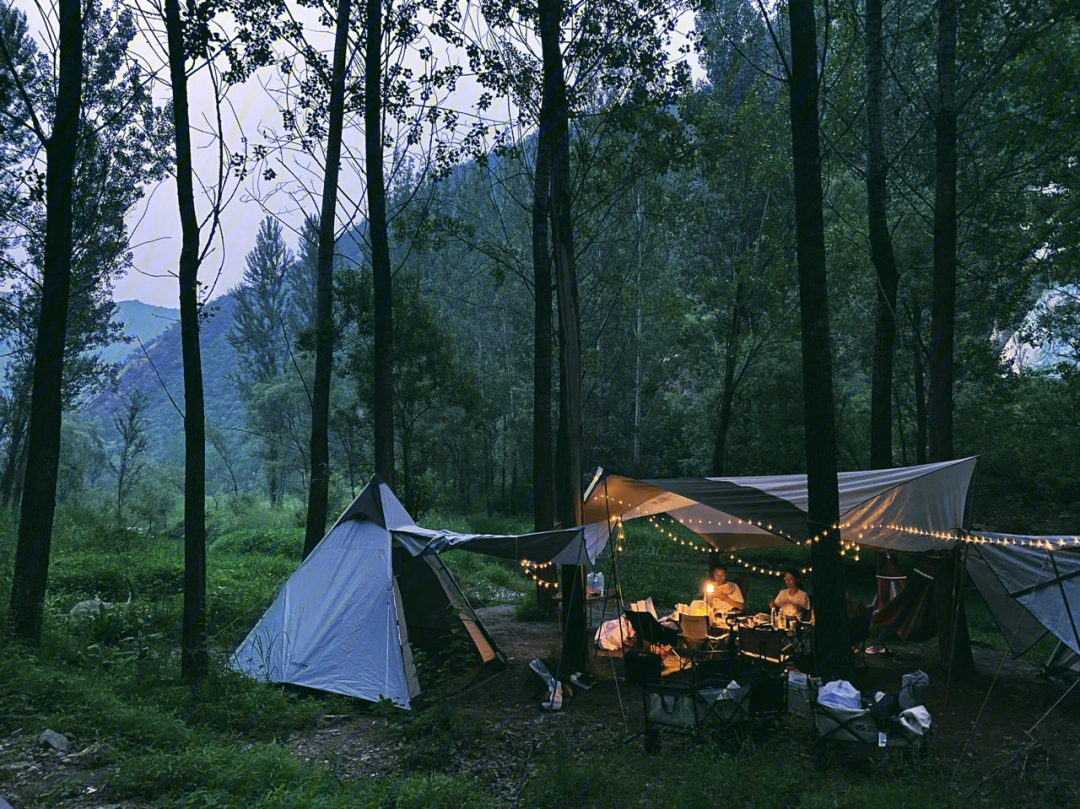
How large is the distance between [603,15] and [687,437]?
1905 cm

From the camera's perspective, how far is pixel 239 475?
7006 centimetres

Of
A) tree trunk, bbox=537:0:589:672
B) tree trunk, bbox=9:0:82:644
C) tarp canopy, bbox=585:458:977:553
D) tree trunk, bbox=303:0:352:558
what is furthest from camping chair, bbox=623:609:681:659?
tree trunk, bbox=9:0:82:644

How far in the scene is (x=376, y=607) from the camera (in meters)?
7.80

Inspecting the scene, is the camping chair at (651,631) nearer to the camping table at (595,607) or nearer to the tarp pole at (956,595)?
the camping table at (595,607)

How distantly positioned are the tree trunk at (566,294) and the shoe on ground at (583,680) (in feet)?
0.46

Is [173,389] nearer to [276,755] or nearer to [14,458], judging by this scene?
[14,458]

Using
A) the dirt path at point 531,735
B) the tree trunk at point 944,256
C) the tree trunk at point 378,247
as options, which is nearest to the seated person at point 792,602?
the dirt path at point 531,735

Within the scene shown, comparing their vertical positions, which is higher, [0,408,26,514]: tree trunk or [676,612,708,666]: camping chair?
[0,408,26,514]: tree trunk

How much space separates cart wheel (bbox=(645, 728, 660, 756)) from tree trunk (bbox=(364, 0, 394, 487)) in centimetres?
674

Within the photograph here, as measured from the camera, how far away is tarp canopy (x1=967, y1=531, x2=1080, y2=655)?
6.93 m

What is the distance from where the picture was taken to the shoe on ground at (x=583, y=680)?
319 inches

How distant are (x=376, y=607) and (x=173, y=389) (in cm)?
10401

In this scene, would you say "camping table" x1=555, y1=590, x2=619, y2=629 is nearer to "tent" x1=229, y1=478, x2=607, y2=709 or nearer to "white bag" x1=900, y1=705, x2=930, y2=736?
"tent" x1=229, y1=478, x2=607, y2=709

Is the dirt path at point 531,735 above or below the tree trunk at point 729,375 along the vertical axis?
below
